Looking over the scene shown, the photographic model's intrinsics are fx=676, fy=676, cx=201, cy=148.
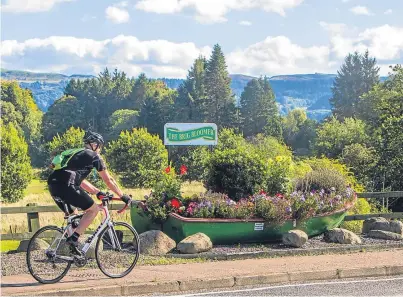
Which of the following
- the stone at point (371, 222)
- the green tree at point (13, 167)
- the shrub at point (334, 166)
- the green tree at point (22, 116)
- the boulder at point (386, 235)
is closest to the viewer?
the boulder at point (386, 235)

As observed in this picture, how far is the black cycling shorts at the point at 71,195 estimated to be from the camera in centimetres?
942

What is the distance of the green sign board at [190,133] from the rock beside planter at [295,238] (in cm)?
451

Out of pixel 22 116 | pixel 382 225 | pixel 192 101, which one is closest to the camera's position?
pixel 382 225

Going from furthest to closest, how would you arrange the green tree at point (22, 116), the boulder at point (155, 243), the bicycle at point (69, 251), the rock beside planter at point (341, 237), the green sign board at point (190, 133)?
1. the green tree at point (22, 116)
2. the green sign board at point (190, 133)
3. the rock beside planter at point (341, 237)
4. the boulder at point (155, 243)
5. the bicycle at point (69, 251)

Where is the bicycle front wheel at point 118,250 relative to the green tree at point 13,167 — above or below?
above

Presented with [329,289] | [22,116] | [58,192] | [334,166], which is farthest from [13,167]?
[22,116]

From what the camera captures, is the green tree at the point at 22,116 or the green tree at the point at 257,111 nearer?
the green tree at the point at 22,116

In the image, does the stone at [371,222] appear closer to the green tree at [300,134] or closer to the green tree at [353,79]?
the green tree at [300,134]

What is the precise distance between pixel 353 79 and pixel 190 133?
128403 mm

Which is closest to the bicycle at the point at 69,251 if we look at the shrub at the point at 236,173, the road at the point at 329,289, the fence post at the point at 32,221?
the road at the point at 329,289

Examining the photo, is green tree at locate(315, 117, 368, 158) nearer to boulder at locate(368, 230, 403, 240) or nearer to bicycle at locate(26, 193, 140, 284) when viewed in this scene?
boulder at locate(368, 230, 403, 240)

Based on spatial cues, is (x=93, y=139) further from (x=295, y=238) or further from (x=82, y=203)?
(x=295, y=238)

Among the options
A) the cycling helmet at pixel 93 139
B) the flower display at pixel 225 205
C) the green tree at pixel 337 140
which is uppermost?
the cycling helmet at pixel 93 139

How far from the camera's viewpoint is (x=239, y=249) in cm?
1298
